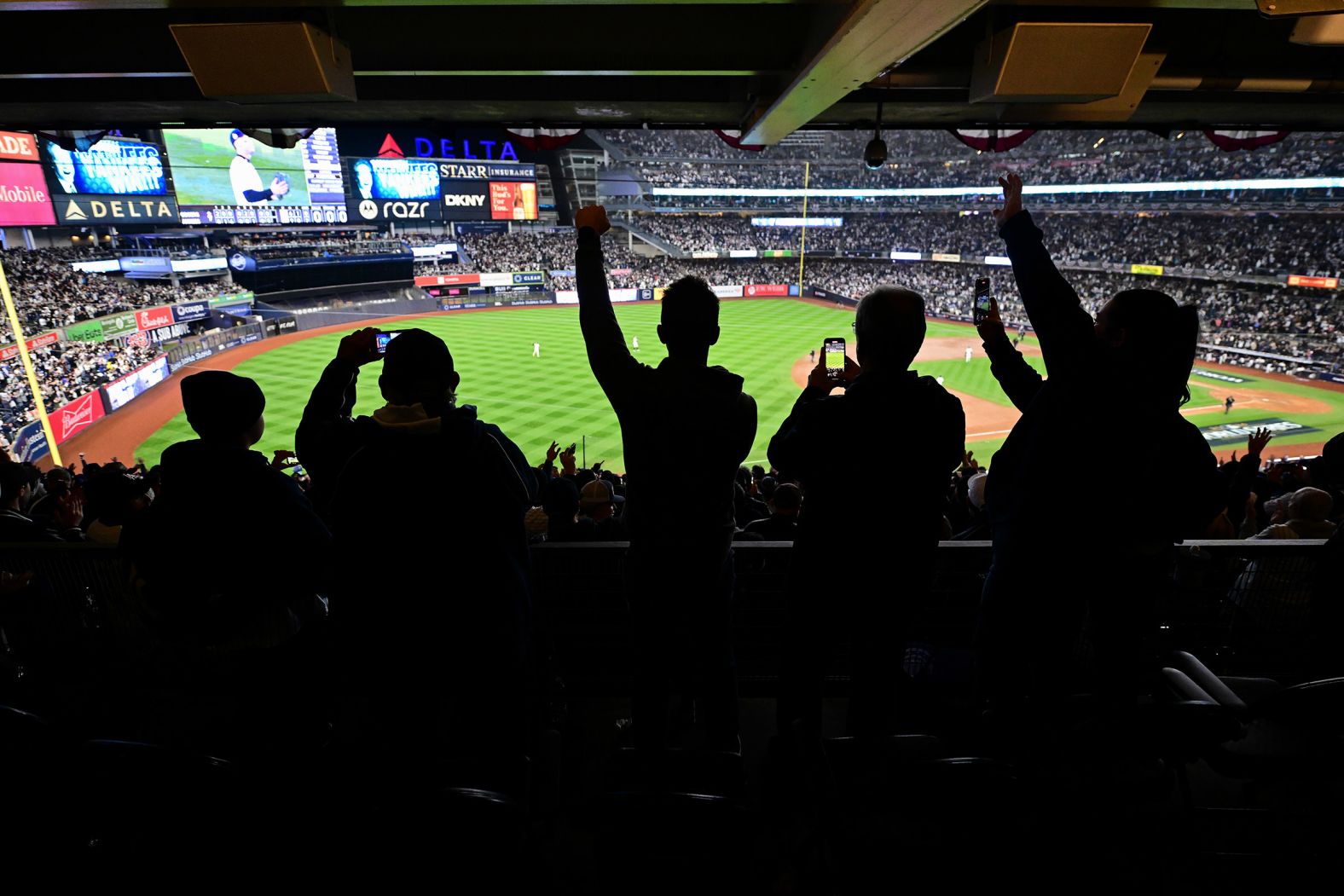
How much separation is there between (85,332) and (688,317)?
28707mm

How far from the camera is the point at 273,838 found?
2.20 metres

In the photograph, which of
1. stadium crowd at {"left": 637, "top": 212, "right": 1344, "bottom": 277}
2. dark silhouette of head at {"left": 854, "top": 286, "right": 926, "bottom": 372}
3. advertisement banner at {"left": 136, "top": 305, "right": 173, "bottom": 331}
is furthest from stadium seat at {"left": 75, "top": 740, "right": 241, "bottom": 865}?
stadium crowd at {"left": 637, "top": 212, "right": 1344, "bottom": 277}

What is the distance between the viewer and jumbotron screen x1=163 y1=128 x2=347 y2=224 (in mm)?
33250

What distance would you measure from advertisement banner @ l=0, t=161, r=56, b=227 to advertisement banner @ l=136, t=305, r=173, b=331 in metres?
6.32

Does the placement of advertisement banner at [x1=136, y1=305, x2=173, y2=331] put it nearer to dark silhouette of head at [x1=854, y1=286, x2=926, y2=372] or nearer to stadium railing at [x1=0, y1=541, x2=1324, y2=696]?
stadium railing at [x1=0, y1=541, x2=1324, y2=696]

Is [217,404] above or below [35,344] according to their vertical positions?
above

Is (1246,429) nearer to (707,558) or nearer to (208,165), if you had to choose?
(707,558)

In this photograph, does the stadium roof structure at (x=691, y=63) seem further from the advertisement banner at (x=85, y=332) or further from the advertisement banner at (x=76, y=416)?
the advertisement banner at (x=85, y=332)

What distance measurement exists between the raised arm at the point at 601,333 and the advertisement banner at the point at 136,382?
2520 centimetres

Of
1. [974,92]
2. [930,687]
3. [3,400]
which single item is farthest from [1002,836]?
[3,400]

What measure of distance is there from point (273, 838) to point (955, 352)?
34516 mm

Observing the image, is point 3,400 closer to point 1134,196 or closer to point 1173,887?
point 1173,887

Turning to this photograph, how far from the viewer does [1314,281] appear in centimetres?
3291

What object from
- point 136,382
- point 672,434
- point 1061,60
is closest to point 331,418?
point 672,434
